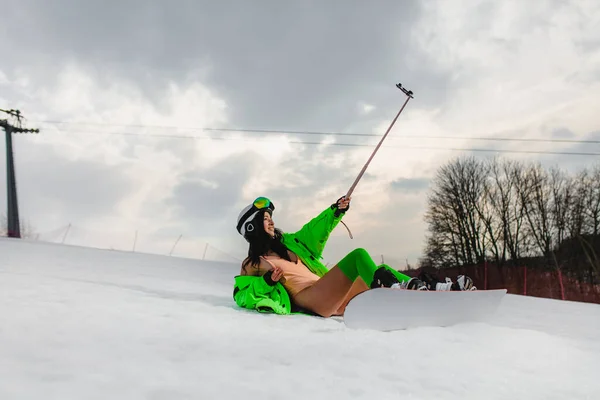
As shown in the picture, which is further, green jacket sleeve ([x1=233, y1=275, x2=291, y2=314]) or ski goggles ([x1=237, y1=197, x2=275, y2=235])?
ski goggles ([x1=237, y1=197, x2=275, y2=235])

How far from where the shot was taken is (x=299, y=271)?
3879 millimetres

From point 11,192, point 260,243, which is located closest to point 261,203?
point 260,243

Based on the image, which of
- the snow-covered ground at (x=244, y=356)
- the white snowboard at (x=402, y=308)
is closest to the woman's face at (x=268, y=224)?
the snow-covered ground at (x=244, y=356)

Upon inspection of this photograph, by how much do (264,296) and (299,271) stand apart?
1.16 ft

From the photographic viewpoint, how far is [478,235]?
2572cm

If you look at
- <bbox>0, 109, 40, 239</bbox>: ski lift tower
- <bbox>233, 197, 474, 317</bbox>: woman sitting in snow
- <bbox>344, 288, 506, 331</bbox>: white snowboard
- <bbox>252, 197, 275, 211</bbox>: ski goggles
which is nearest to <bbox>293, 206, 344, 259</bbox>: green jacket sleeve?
<bbox>233, 197, 474, 317</bbox>: woman sitting in snow

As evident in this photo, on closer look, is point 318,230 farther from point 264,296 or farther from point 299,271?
point 264,296

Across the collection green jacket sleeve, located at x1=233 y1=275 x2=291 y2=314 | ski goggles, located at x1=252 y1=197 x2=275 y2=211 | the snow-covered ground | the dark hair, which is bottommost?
the snow-covered ground

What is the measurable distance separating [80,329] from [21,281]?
2.15m

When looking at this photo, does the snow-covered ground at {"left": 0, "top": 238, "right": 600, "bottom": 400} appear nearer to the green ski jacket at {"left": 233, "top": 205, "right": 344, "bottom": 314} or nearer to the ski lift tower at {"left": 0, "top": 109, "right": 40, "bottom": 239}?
the green ski jacket at {"left": 233, "top": 205, "right": 344, "bottom": 314}

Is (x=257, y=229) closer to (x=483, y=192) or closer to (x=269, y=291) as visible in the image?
(x=269, y=291)

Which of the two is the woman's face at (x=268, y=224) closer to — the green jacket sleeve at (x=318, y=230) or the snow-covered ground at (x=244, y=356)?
the green jacket sleeve at (x=318, y=230)

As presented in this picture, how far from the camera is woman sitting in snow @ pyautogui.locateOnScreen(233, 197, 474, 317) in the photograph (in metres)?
3.57

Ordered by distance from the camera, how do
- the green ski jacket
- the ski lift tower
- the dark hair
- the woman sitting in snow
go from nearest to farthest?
the woman sitting in snow → the green ski jacket → the dark hair → the ski lift tower
